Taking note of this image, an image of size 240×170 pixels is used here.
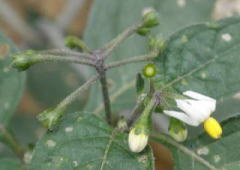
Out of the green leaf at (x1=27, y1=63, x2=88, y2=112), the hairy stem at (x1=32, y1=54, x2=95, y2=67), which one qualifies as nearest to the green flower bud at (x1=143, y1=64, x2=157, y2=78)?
the hairy stem at (x1=32, y1=54, x2=95, y2=67)

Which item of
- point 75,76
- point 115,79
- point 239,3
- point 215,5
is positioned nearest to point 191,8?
point 215,5

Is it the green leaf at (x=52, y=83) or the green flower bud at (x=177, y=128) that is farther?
→ the green leaf at (x=52, y=83)

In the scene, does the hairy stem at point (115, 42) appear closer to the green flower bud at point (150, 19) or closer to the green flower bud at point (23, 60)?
the green flower bud at point (150, 19)

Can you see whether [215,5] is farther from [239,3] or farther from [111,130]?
[111,130]

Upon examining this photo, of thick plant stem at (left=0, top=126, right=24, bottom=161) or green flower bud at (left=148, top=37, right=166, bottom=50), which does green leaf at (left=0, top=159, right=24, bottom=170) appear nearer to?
thick plant stem at (left=0, top=126, right=24, bottom=161)

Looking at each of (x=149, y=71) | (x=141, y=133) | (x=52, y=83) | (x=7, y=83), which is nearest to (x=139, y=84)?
(x=149, y=71)

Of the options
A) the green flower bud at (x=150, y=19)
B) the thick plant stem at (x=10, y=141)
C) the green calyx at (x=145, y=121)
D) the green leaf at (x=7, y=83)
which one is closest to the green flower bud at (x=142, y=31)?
the green flower bud at (x=150, y=19)
